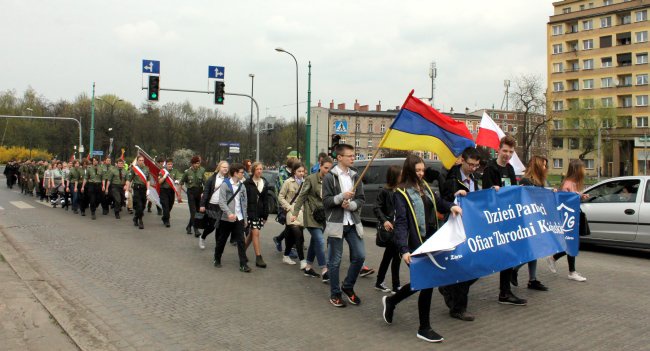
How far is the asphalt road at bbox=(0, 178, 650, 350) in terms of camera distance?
5129mm

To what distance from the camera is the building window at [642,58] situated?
72438 millimetres

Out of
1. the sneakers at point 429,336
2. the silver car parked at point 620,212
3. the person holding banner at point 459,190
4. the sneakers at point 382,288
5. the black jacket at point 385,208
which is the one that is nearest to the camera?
the sneakers at point 429,336

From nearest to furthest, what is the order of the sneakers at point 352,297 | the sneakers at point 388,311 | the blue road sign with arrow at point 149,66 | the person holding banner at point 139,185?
the sneakers at point 388,311, the sneakers at point 352,297, the person holding banner at point 139,185, the blue road sign with arrow at point 149,66

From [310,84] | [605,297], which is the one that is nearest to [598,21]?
[310,84]

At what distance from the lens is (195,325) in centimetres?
560

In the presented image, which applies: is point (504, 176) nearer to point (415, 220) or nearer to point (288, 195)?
point (415, 220)

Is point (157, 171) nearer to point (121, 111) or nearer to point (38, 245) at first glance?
Result: point (38, 245)

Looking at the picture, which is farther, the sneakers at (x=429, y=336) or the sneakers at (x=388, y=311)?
the sneakers at (x=388, y=311)

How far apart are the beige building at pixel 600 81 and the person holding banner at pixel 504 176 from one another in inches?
2672

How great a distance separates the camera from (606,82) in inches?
3039

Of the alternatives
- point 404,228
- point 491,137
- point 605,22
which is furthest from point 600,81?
point 404,228

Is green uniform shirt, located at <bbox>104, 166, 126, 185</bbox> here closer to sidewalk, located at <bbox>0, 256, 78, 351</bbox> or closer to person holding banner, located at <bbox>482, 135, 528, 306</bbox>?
sidewalk, located at <bbox>0, 256, 78, 351</bbox>

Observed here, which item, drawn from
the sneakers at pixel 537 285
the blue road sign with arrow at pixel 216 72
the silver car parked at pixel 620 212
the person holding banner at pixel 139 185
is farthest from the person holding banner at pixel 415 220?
the blue road sign with arrow at pixel 216 72

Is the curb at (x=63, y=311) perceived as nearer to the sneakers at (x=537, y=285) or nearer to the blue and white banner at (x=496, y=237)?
the blue and white banner at (x=496, y=237)
